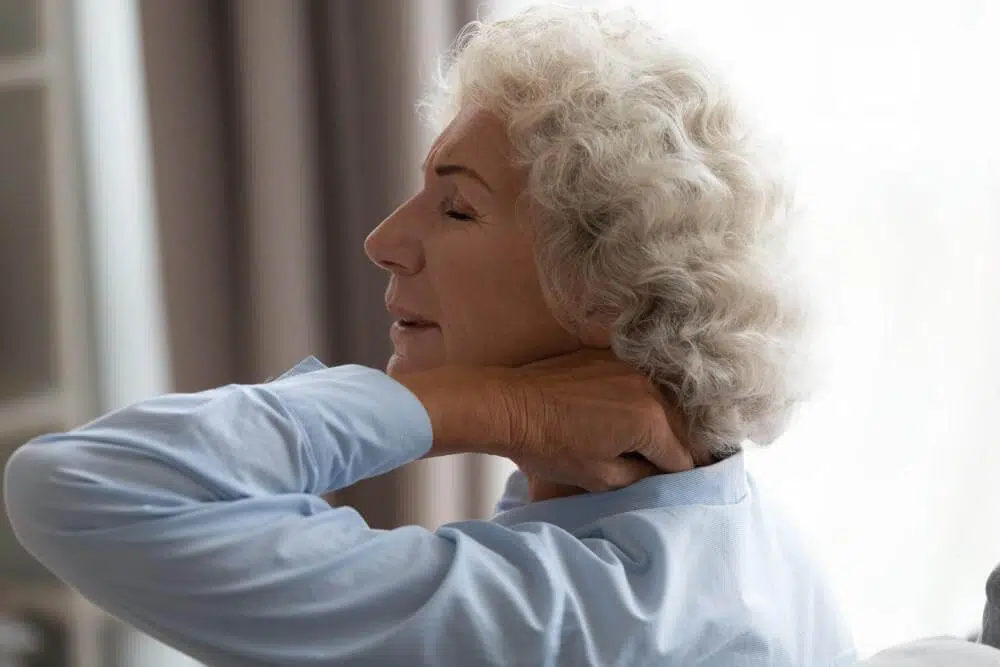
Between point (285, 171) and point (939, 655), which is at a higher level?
point (285, 171)

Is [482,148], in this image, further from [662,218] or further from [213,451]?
[213,451]

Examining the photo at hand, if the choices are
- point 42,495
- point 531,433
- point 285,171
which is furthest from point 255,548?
point 285,171

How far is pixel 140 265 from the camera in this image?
1.81 m

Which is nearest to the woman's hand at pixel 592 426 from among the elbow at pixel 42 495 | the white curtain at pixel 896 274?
the elbow at pixel 42 495

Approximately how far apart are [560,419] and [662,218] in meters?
0.22

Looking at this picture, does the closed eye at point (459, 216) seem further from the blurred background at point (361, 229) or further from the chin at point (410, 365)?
the blurred background at point (361, 229)

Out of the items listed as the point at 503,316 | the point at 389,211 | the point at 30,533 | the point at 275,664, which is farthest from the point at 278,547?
the point at 389,211

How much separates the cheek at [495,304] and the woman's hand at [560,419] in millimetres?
56

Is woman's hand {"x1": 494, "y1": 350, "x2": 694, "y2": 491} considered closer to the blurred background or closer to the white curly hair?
the white curly hair

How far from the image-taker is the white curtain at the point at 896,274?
166 cm

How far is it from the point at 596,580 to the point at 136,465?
393 millimetres

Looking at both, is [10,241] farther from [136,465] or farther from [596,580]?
[596,580]

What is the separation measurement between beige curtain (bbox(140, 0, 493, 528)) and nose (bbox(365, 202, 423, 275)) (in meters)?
0.64

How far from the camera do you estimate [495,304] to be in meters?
1.07
